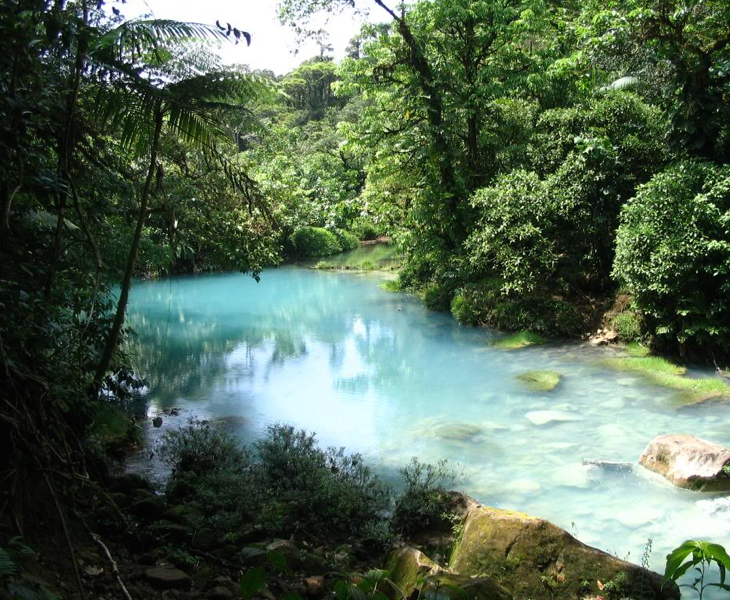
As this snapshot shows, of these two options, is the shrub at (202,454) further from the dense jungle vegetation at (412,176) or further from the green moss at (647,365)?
the green moss at (647,365)

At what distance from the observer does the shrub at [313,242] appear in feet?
101

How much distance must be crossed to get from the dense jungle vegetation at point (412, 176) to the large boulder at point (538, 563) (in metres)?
2.81

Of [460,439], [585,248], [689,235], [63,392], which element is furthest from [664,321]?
[63,392]

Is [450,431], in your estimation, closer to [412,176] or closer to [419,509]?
[419,509]

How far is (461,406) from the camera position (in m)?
9.19

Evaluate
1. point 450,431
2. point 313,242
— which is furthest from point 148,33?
point 313,242

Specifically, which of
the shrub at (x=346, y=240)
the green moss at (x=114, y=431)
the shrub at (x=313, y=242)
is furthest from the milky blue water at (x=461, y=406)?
the shrub at (x=346, y=240)

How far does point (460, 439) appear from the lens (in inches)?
305

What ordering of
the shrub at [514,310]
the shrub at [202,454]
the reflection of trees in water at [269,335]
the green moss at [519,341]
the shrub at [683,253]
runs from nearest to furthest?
the shrub at [202,454], the shrub at [683,253], the reflection of trees in water at [269,335], the green moss at [519,341], the shrub at [514,310]

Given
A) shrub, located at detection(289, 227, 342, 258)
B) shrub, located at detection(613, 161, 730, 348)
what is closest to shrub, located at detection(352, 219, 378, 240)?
shrub, located at detection(289, 227, 342, 258)

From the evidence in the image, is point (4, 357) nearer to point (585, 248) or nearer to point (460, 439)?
point (460, 439)

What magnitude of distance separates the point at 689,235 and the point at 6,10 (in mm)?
9462

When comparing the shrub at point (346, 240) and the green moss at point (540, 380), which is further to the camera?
the shrub at point (346, 240)

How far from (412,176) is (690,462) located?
11735 millimetres
